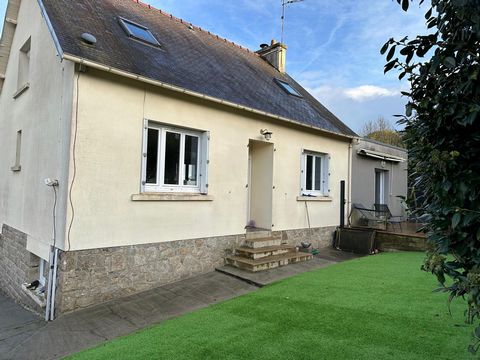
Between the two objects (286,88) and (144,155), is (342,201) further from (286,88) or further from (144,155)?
(144,155)

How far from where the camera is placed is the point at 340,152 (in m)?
11.5

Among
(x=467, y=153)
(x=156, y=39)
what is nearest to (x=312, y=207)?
(x=156, y=39)

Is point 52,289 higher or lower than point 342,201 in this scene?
lower

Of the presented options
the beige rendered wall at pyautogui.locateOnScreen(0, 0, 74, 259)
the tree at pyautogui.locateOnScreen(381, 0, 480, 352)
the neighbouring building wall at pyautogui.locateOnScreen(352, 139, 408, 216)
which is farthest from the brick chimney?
the tree at pyautogui.locateOnScreen(381, 0, 480, 352)

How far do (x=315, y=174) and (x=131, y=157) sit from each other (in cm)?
626

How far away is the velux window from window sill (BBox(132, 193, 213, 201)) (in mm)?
183

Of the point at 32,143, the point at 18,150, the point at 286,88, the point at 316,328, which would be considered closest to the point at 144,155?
the point at 32,143

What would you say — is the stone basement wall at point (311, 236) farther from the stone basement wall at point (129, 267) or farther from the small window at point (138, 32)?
the small window at point (138, 32)

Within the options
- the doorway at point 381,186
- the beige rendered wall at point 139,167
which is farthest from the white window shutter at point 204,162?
the doorway at point 381,186

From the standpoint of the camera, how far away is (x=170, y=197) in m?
7.02

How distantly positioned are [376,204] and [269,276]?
26.2 ft

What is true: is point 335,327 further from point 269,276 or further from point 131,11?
point 131,11

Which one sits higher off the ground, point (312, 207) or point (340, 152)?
point (340, 152)

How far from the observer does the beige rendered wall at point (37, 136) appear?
6090 millimetres
